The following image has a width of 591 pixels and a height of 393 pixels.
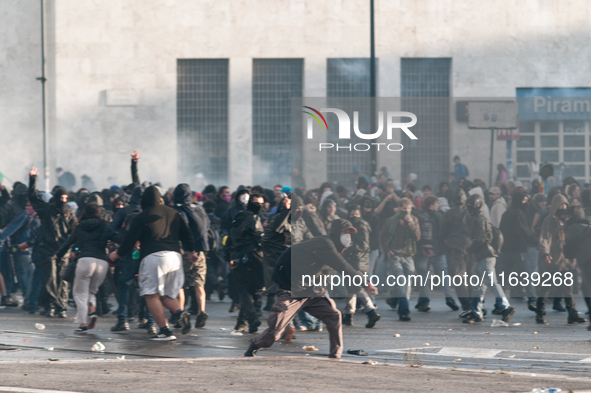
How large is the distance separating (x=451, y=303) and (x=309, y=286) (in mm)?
4390

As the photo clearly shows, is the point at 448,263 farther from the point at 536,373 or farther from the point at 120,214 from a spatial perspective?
the point at 120,214

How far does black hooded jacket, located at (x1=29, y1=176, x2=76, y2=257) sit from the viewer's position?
452 inches

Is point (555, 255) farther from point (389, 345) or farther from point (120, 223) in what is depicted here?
point (120, 223)

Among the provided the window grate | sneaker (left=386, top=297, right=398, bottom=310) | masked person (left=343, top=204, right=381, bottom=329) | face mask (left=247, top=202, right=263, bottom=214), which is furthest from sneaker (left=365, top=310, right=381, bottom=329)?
the window grate

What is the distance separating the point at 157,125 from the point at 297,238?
21.5 m

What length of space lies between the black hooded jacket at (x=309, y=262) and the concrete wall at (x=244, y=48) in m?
20.9

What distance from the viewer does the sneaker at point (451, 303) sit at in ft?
39.0

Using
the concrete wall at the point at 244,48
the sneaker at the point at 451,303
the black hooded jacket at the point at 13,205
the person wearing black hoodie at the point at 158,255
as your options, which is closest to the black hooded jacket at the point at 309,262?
the person wearing black hoodie at the point at 158,255

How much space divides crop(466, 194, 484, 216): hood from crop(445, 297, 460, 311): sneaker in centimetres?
195

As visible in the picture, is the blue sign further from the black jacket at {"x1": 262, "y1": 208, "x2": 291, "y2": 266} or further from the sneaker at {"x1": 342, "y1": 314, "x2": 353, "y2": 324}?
the sneaker at {"x1": 342, "y1": 314, "x2": 353, "y2": 324}

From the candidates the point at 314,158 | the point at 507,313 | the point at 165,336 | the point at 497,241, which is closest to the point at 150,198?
the point at 165,336

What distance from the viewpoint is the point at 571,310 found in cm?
1072

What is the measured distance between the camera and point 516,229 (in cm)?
1051

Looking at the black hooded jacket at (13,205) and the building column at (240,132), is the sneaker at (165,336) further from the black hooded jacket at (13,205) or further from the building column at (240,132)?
the building column at (240,132)
